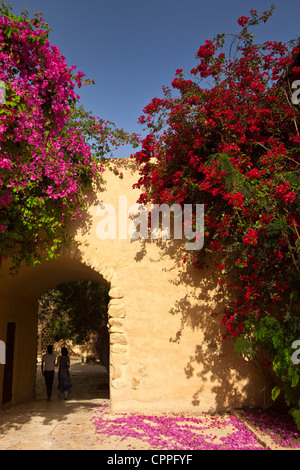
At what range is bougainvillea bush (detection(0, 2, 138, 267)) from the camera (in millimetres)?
5195

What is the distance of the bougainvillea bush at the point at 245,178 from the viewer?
5449mm

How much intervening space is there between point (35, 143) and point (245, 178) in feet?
11.3

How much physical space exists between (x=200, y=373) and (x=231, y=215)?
118 inches

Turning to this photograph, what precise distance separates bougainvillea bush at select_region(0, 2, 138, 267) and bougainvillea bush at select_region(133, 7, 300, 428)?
1623 mm

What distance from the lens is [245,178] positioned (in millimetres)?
6023

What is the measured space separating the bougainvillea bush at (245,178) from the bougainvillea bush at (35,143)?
5.33 feet

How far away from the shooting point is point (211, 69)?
700 centimetres

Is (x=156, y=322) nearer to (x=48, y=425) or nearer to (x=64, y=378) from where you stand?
(x=48, y=425)

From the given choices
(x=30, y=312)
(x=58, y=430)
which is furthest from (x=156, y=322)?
(x=30, y=312)

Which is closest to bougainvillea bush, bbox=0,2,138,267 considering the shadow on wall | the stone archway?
the stone archway

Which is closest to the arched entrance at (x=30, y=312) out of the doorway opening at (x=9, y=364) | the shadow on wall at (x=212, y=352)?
the doorway opening at (x=9, y=364)

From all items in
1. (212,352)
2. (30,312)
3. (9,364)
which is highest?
(30,312)

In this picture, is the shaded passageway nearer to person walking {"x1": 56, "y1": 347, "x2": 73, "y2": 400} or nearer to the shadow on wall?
person walking {"x1": 56, "y1": 347, "x2": 73, "y2": 400}

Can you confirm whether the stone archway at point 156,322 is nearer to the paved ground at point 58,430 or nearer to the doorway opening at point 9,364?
the paved ground at point 58,430
